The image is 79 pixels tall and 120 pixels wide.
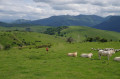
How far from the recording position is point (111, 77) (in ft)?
42.2

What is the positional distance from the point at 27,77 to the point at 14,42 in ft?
616

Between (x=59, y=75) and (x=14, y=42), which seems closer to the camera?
(x=59, y=75)

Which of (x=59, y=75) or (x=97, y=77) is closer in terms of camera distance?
(x=97, y=77)

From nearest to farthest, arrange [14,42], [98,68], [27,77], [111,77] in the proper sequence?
1. [111,77]
2. [27,77]
3. [98,68]
4. [14,42]

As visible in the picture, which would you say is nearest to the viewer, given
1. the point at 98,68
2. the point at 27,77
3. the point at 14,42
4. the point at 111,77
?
the point at 111,77

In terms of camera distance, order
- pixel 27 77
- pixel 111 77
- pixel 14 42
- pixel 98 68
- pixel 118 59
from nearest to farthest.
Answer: pixel 111 77 → pixel 27 77 → pixel 98 68 → pixel 118 59 → pixel 14 42

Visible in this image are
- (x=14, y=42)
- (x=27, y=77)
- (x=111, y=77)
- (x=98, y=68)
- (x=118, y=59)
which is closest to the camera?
(x=111, y=77)

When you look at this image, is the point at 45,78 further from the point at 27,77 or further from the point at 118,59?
the point at 118,59

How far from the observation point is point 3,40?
19112 centimetres

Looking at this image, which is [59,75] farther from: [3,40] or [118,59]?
[3,40]

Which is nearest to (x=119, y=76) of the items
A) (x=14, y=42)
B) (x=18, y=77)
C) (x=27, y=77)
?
(x=27, y=77)

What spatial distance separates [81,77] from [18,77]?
691 cm

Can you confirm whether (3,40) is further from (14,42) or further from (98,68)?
(98,68)

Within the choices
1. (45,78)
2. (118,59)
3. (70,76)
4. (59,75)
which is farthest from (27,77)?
(118,59)
